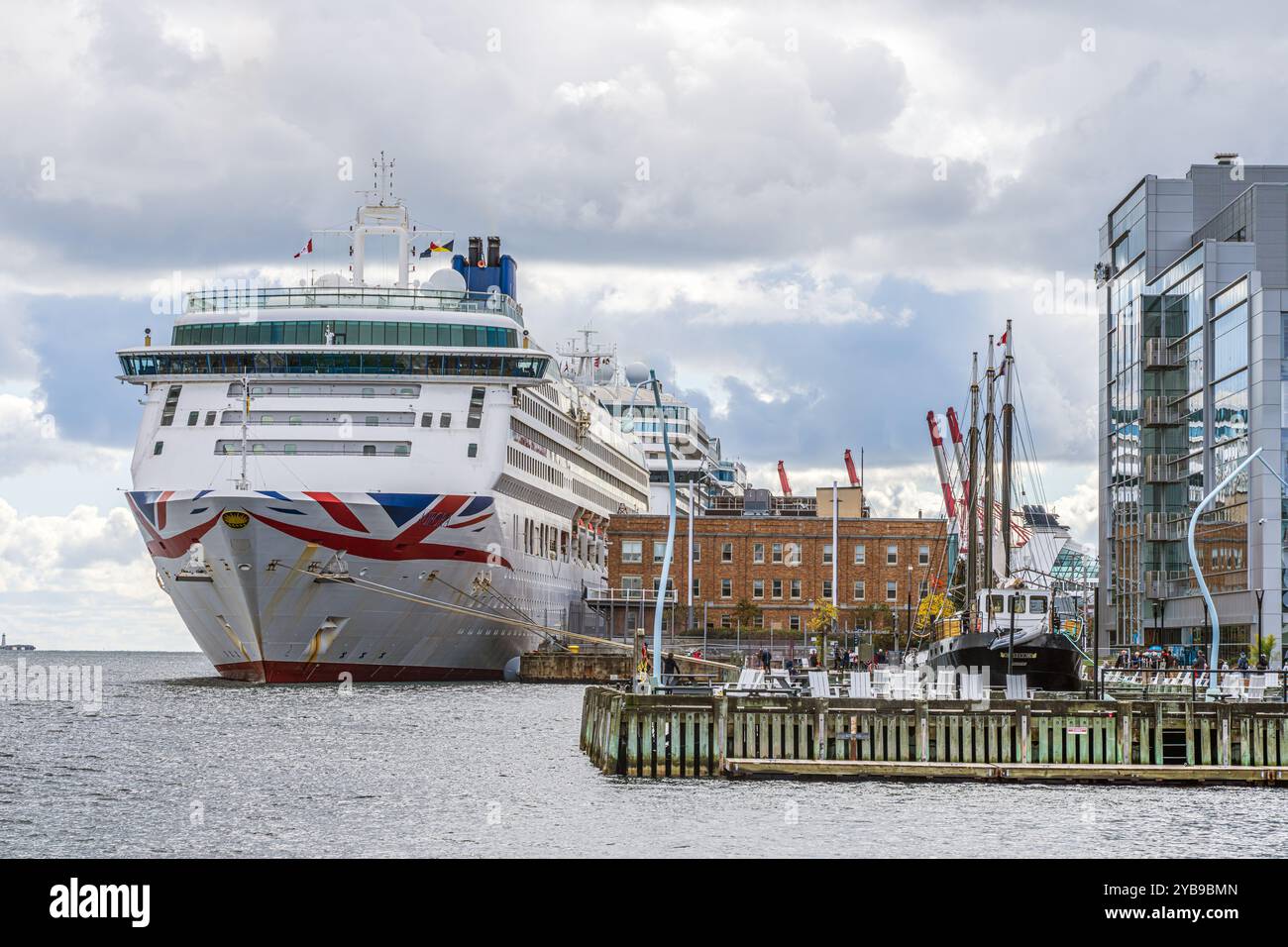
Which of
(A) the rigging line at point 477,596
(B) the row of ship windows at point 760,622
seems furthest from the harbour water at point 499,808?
(B) the row of ship windows at point 760,622

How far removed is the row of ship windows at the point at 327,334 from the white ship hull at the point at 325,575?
24.4 feet

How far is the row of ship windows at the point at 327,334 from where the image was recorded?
74812 mm

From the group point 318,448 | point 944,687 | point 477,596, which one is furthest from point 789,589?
point 944,687

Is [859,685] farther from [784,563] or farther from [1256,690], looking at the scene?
[784,563]

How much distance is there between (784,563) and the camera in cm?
12369

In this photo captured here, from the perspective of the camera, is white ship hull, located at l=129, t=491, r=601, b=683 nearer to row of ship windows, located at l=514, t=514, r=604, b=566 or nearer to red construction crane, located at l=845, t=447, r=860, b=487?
row of ship windows, located at l=514, t=514, r=604, b=566

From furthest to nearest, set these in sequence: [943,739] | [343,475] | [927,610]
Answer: [927,610] < [343,475] < [943,739]

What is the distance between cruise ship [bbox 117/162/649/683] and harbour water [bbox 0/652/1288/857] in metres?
16.4

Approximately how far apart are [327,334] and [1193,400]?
38.5m

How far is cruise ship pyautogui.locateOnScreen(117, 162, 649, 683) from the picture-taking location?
215 feet
